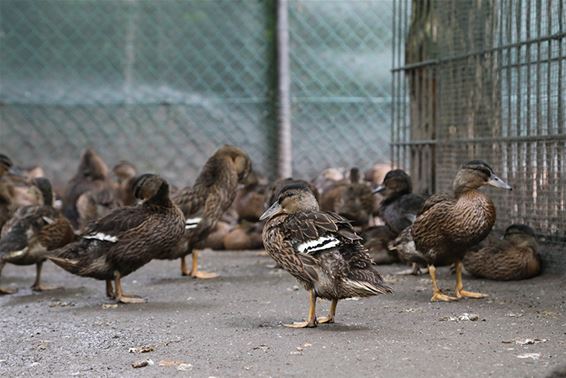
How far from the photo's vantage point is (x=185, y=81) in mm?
15094

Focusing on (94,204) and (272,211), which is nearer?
(272,211)

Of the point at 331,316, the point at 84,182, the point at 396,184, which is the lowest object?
the point at 331,316

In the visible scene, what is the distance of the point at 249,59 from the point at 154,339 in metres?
9.28

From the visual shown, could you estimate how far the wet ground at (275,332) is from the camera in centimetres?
541

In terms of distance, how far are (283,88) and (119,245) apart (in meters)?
7.39

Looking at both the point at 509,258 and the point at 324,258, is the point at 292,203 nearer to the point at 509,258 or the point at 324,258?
the point at 324,258

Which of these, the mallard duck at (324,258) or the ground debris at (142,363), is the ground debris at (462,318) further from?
the ground debris at (142,363)

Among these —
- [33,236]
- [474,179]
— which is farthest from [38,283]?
[474,179]

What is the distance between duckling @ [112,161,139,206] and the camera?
40.2ft

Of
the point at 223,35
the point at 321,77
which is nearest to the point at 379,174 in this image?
the point at 321,77

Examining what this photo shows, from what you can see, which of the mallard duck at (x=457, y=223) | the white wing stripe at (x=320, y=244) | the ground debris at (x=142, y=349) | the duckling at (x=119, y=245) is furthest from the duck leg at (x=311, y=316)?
the duckling at (x=119, y=245)

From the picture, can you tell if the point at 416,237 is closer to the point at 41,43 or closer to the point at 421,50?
the point at 421,50

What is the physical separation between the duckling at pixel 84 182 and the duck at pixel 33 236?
10.7ft

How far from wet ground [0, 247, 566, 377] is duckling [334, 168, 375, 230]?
2016 millimetres
